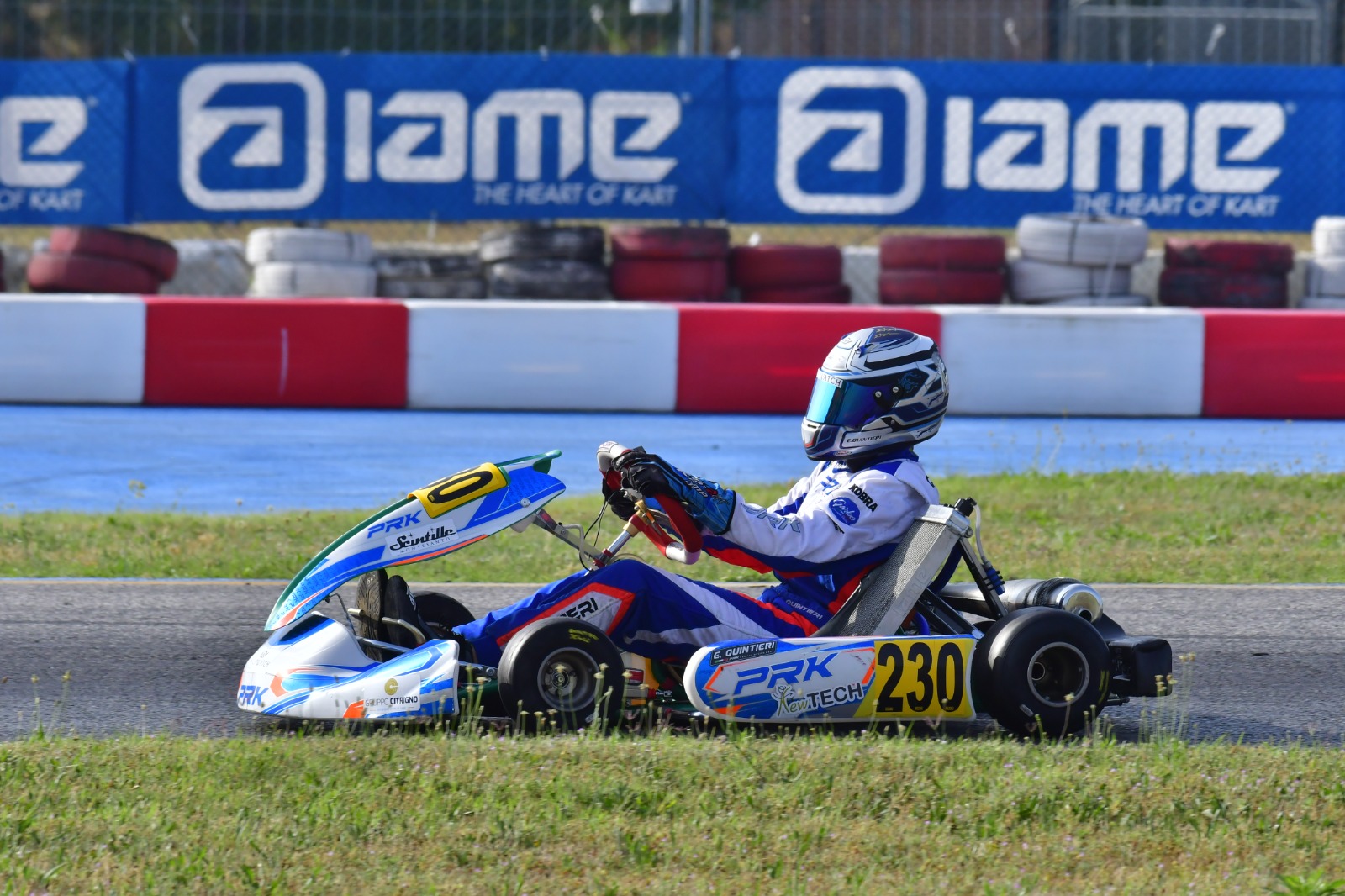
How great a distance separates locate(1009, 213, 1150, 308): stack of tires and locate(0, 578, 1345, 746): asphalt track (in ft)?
18.3

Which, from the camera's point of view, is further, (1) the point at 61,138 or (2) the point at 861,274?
(2) the point at 861,274

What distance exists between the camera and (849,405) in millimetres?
4594

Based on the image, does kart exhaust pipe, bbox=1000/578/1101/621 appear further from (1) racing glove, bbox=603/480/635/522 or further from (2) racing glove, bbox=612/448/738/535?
(1) racing glove, bbox=603/480/635/522

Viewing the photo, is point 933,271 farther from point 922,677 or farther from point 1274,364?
point 922,677

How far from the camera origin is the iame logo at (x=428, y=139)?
1224 cm

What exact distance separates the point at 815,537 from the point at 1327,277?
8.95 metres

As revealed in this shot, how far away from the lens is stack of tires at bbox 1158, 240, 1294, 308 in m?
12.2

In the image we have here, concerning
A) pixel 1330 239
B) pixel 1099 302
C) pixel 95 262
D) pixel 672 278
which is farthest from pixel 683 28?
pixel 1330 239

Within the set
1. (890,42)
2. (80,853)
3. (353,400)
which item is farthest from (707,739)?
(890,42)

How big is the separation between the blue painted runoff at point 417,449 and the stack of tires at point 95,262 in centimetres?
109

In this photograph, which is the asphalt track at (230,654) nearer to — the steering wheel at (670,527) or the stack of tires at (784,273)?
the steering wheel at (670,527)

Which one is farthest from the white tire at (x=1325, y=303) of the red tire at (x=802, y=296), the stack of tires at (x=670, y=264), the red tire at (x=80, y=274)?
the red tire at (x=80, y=274)

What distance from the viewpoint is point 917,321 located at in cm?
1119

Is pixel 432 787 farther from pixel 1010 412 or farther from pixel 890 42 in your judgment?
pixel 890 42
